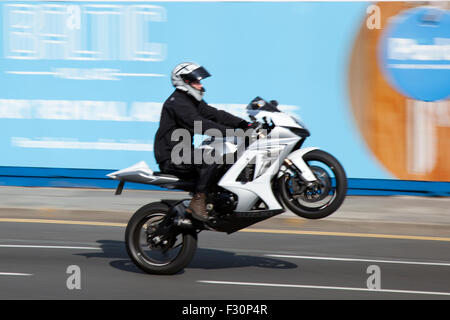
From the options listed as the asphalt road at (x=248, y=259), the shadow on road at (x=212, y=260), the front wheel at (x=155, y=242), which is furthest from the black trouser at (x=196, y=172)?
the shadow on road at (x=212, y=260)

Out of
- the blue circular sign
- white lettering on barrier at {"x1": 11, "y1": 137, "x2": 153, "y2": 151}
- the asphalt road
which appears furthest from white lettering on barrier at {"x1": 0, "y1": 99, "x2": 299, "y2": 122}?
the blue circular sign

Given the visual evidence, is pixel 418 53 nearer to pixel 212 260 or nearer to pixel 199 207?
pixel 212 260

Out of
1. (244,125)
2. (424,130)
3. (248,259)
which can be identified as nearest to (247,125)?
(244,125)

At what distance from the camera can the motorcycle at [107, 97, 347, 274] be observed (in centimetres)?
820

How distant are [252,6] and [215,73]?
1192 millimetres

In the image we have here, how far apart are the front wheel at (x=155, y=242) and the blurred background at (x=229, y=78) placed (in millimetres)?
5492

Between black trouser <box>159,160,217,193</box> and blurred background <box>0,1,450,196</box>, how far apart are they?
5511 millimetres

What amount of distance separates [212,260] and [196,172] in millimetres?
1367

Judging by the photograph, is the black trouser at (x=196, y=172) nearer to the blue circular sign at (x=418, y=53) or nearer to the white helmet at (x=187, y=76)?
the white helmet at (x=187, y=76)

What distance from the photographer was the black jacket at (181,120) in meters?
8.21

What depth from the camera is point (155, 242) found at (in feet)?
27.9
